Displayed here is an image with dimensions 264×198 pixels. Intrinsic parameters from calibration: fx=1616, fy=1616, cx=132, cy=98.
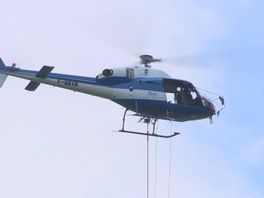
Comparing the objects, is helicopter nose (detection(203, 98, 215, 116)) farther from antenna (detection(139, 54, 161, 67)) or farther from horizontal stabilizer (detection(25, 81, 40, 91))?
horizontal stabilizer (detection(25, 81, 40, 91))

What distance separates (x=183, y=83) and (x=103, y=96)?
3610 millimetres

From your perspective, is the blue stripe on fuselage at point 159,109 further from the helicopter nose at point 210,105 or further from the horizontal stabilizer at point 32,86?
the horizontal stabilizer at point 32,86

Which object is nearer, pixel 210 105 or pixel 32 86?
pixel 32 86

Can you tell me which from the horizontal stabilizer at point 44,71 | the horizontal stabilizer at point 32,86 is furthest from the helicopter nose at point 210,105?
the horizontal stabilizer at point 32,86

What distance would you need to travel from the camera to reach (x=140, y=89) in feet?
223

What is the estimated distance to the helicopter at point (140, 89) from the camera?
66750mm

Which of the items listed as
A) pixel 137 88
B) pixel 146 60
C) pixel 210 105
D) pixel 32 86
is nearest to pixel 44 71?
pixel 32 86

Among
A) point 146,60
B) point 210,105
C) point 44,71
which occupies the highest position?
point 146,60

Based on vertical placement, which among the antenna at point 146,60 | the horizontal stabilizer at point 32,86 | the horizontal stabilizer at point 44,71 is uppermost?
the antenna at point 146,60

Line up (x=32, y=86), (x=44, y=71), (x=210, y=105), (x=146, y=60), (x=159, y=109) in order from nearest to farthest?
(x=44, y=71) < (x=32, y=86) < (x=159, y=109) < (x=146, y=60) < (x=210, y=105)

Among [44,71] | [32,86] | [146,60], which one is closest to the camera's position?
[44,71]

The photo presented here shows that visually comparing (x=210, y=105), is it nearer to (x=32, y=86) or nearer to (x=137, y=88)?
(x=137, y=88)

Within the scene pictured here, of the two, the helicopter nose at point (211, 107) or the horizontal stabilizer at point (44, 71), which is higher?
the horizontal stabilizer at point (44, 71)

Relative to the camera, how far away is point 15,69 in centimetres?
6631
